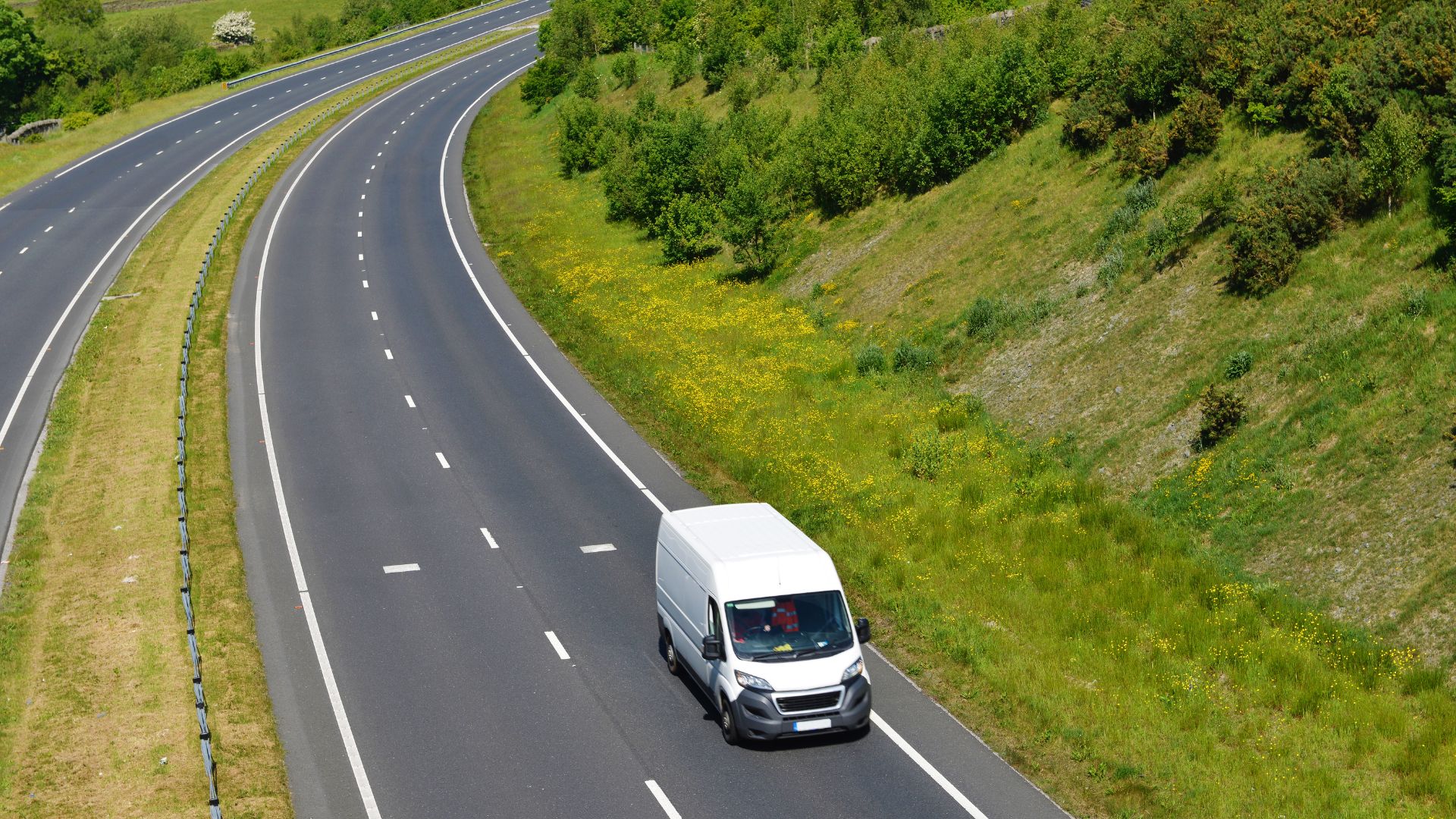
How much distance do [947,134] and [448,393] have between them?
702 inches

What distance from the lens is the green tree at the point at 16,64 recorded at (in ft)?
333


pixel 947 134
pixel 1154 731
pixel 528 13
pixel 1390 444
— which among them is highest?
pixel 528 13

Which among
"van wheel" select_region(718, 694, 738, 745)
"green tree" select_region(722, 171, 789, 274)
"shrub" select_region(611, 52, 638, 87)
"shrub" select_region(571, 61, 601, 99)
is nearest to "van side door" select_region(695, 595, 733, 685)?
"van wheel" select_region(718, 694, 738, 745)

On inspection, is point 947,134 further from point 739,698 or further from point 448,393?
point 739,698

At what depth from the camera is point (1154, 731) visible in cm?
1639

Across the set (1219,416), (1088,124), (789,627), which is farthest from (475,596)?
(1088,124)

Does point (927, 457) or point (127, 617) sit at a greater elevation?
point (127, 617)

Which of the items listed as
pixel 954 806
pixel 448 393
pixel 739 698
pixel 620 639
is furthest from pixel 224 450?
pixel 954 806

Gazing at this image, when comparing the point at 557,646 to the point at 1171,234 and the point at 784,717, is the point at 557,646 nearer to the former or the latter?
the point at 784,717

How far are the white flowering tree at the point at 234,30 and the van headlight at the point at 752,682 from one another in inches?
5126

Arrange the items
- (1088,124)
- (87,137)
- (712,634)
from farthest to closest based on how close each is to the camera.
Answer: (87,137) → (1088,124) → (712,634)

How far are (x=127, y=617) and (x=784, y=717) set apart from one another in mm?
12148

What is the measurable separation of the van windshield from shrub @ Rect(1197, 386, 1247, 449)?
28.4ft

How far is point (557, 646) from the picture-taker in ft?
66.2
